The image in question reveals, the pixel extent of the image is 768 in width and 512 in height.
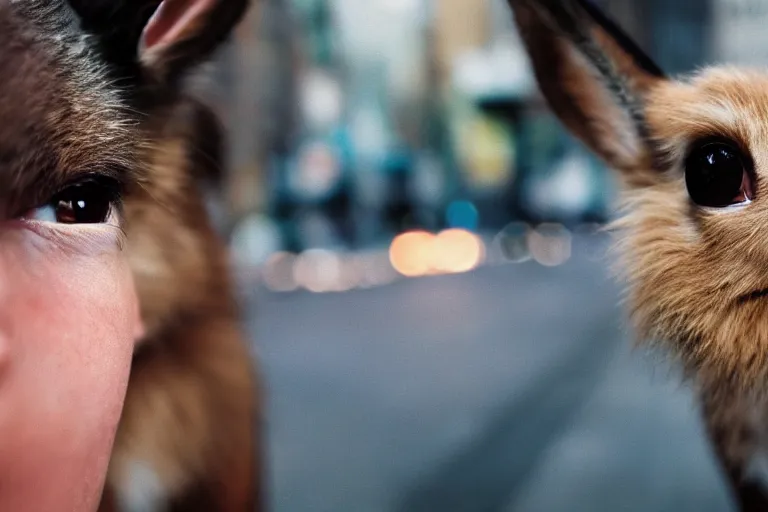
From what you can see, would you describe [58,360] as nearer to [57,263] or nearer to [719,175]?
[57,263]

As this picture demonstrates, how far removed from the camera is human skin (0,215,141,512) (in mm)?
284

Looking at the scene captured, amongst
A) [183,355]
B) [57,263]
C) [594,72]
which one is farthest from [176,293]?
[594,72]

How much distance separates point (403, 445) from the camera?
68 centimetres

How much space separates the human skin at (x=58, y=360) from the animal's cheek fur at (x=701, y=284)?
0.24m

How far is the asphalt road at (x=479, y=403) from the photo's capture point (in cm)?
56

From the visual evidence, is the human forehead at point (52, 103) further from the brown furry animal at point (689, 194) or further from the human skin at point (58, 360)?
the brown furry animal at point (689, 194)

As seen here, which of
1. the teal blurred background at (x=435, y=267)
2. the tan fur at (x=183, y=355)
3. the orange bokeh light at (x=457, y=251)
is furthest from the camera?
the orange bokeh light at (x=457, y=251)

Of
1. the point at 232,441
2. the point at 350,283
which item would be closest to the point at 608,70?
the point at 232,441

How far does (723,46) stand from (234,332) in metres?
0.39

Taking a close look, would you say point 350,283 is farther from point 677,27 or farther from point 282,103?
point 677,27

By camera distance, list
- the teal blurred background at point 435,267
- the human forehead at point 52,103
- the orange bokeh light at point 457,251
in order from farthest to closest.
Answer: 1. the orange bokeh light at point 457,251
2. the teal blurred background at point 435,267
3. the human forehead at point 52,103

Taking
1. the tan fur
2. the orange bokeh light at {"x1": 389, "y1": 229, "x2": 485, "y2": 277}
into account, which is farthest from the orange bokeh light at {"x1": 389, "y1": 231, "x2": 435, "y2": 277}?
the tan fur

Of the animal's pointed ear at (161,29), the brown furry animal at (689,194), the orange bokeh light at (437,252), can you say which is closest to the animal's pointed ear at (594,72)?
the brown furry animal at (689,194)

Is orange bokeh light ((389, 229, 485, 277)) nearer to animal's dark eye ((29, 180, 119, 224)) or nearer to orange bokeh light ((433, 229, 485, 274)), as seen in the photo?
orange bokeh light ((433, 229, 485, 274))
